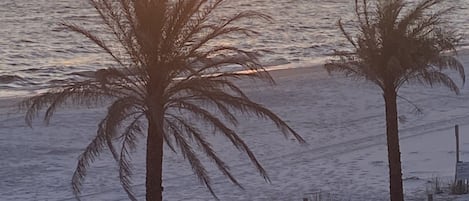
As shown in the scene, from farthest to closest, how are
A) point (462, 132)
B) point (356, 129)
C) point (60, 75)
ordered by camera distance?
point (60, 75) → point (356, 129) → point (462, 132)

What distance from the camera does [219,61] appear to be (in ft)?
45.5

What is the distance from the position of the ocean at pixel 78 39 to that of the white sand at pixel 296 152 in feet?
19.4

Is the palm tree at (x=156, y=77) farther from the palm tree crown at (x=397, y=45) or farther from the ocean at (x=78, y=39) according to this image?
the ocean at (x=78, y=39)

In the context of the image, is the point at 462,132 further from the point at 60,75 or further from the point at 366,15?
the point at 60,75

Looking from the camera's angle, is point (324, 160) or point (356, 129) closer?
point (324, 160)

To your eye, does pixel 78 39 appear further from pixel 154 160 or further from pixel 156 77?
pixel 156 77

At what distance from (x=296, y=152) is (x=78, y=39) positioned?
3939 centimetres

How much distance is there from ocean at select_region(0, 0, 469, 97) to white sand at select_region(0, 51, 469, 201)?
5.90m

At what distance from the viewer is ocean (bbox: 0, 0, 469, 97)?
4725 centimetres

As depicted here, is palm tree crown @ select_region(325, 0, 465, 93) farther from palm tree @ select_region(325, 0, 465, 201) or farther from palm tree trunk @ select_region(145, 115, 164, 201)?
palm tree trunk @ select_region(145, 115, 164, 201)

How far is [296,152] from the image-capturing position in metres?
25.3

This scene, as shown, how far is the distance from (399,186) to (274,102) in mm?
16296

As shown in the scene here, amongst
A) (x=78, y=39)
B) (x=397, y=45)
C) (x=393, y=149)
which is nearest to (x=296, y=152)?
(x=393, y=149)

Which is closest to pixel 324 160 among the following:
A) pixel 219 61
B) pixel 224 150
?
pixel 224 150
